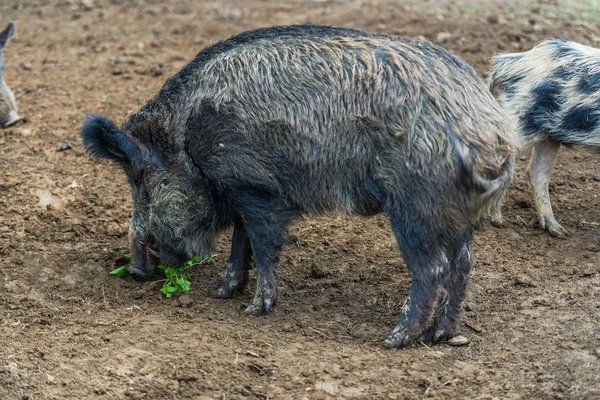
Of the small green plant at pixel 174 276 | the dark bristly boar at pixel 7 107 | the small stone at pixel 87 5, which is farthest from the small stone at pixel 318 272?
the small stone at pixel 87 5

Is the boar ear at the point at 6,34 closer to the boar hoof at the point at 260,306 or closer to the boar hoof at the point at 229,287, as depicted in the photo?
the boar hoof at the point at 229,287

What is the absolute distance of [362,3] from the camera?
12.0 m

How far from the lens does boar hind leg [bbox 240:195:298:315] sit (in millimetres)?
5555

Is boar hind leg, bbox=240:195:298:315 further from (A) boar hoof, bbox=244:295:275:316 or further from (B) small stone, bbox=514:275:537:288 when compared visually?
(B) small stone, bbox=514:275:537:288

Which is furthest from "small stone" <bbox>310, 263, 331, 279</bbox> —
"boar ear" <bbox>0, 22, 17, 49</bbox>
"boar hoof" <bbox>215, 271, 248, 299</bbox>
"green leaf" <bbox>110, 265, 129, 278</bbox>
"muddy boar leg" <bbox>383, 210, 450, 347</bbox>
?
"boar ear" <bbox>0, 22, 17, 49</bbox>

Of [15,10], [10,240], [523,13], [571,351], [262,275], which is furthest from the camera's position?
[15,10]

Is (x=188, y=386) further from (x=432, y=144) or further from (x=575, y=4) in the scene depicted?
(x=575, y=4)

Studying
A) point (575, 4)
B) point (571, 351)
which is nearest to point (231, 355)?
point (571, 351)

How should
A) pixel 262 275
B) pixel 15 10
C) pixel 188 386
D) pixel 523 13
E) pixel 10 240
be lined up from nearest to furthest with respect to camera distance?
pixel 188 386
pixel 262 275
pixel 10 240
pixel 523 13
pixel 15 10

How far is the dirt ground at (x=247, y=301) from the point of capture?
484 centimetres

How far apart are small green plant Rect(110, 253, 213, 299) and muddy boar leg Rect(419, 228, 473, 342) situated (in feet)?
5.88

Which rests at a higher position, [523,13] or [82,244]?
[523,13]

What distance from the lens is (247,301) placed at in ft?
19.8

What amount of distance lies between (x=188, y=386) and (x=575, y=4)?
30.3ft
